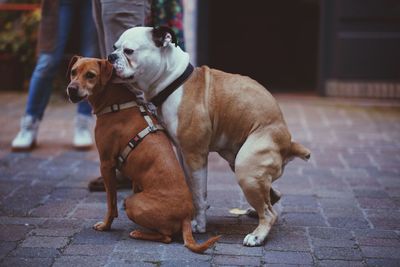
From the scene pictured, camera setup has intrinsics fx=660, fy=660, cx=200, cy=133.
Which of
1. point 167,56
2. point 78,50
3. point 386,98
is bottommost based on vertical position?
point 386,98

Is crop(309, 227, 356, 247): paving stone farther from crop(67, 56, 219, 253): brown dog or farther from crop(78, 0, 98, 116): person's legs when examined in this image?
crop(78, 0, 98, 116): person's legs

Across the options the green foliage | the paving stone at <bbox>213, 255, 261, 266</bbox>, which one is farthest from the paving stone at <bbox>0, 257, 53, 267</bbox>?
the green foliage

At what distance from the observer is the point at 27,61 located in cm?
914

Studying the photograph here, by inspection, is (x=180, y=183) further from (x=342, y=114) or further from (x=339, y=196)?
(x=342, y=114)

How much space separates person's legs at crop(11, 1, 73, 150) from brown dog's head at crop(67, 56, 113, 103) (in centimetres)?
211

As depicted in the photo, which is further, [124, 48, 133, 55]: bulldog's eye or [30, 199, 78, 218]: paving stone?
[30, 199, 78, 218]: paving stone

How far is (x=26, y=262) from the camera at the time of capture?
10.8 ft

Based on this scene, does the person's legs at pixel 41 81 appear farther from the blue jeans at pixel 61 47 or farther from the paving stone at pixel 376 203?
the paving stone at pixel 376 203

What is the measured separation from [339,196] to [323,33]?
4430mm

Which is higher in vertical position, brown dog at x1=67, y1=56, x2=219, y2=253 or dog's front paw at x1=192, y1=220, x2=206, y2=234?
brown dog at x1=67, y1=56, x2=219, y2=253

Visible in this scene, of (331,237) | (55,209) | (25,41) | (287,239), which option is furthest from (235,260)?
(25,41)

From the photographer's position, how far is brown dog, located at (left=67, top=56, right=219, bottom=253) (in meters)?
3.50

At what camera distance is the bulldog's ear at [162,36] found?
352 centimetres

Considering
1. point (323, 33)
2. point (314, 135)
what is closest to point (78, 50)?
point (314, 135)
